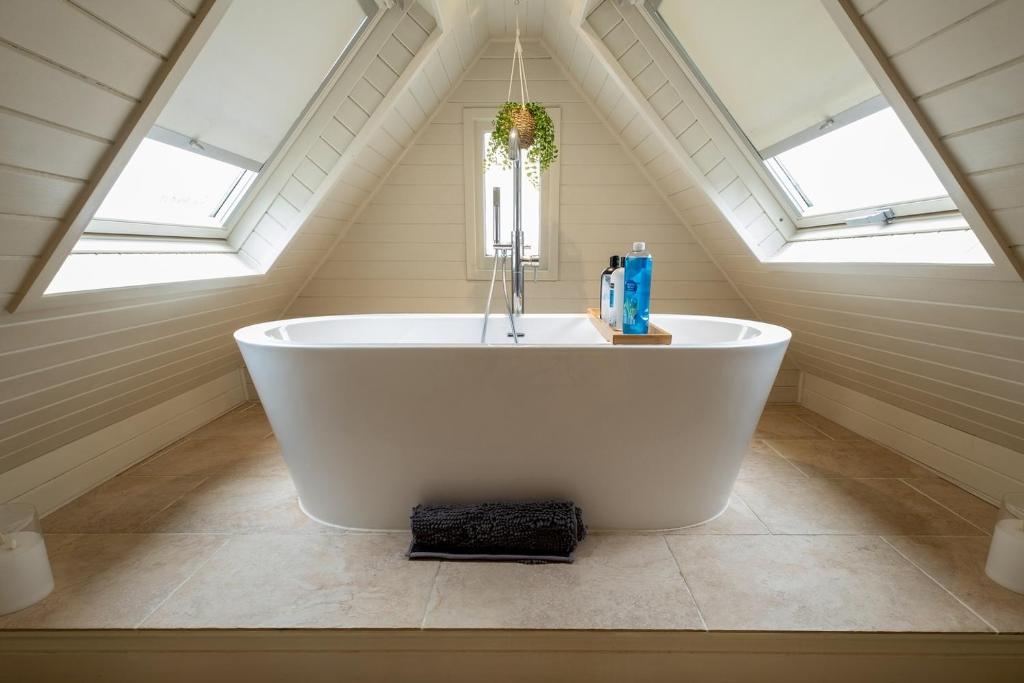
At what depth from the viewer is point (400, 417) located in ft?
4.88

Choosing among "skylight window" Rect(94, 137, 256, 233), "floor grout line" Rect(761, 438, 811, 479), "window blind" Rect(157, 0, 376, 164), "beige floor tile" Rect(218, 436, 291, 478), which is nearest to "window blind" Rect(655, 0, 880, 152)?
"window blind" Rect(157, 0, 376, 164)

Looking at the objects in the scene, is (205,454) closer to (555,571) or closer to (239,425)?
(239,425)

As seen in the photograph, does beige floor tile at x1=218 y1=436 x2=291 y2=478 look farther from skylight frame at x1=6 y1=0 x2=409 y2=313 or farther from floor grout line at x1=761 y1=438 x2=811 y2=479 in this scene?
floor grout line at x1=761 y1=438 x2=811 y2=479

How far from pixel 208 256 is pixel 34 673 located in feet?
4.96

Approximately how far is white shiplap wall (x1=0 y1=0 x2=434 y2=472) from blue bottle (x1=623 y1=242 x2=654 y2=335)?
4.37 feet

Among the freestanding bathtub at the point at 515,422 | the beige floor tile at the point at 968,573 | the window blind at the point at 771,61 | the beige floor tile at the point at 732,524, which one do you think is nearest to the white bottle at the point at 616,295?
the freestanding bathtub at the point at 515,422

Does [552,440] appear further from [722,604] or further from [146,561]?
[146,561]

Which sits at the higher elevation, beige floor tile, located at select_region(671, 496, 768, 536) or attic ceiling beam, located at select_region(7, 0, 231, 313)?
attic ceiling beam, located at select_region(7, 0, 231, 313)

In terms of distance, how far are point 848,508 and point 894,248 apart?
933 millimetres

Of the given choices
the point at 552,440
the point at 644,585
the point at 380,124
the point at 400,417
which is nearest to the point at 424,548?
the point at 400,417

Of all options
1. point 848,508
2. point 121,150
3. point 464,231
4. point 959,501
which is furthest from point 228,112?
point 959,501

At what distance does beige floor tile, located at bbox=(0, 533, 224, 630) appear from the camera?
3.99ft

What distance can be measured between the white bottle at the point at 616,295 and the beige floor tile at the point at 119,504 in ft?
5.94

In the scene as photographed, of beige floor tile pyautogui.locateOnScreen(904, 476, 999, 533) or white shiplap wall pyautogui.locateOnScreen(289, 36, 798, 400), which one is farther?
white shiplap wall pyautogui.locateOnScreen(289, 36, 798, 400)
